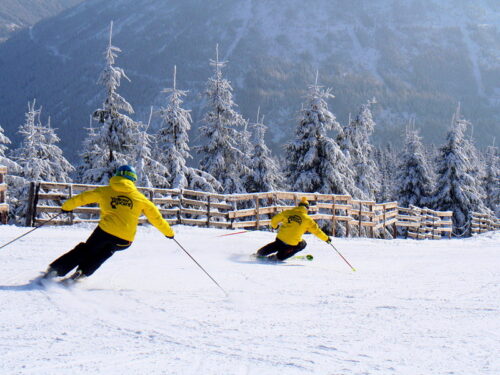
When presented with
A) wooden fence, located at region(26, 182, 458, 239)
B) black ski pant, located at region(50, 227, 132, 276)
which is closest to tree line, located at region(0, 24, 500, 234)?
wooden fence, located at region(26, 182, 458, 239)

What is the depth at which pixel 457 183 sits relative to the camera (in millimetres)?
32344

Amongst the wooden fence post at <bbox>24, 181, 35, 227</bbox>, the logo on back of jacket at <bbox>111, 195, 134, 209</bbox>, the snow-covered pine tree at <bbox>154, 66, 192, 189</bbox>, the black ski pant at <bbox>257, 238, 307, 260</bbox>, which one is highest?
the snow-covered pine tree at <bbox>154, 66, 192, 189</bbox>

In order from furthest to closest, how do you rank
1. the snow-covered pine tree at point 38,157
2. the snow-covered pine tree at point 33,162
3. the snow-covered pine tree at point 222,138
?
the snow-covered pine tree at point 38,157
the snow-covered pine tree at point 222,138
the snow-covered pine tree at point 33,162

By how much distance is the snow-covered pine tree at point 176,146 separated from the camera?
22094mm

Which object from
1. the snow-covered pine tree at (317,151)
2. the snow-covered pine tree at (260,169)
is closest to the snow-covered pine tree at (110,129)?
the snow-covered pine tree at (260,169)

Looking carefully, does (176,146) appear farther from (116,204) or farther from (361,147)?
(116,204)

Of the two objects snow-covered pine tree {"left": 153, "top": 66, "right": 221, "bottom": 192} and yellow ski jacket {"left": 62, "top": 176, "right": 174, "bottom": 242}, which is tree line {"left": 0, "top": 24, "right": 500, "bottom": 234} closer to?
snow-covered pine tree {"left": 153, "top": 66, "right": 221, "bottom": 192}

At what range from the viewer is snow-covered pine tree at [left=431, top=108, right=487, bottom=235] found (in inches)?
1275

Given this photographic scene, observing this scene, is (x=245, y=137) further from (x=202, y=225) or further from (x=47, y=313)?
(x=47, y=313)

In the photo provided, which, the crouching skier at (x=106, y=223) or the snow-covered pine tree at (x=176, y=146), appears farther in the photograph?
the snow-covered pine tree at (x=176, y=146)

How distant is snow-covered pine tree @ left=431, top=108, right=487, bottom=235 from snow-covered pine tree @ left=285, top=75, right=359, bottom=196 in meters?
11.9

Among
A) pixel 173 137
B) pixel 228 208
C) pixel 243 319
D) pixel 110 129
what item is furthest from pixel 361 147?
pixel 243 319

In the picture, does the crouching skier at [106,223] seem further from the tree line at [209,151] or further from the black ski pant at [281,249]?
the tree line at [209,151]

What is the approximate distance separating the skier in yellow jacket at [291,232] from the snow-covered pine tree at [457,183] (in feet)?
86.7
